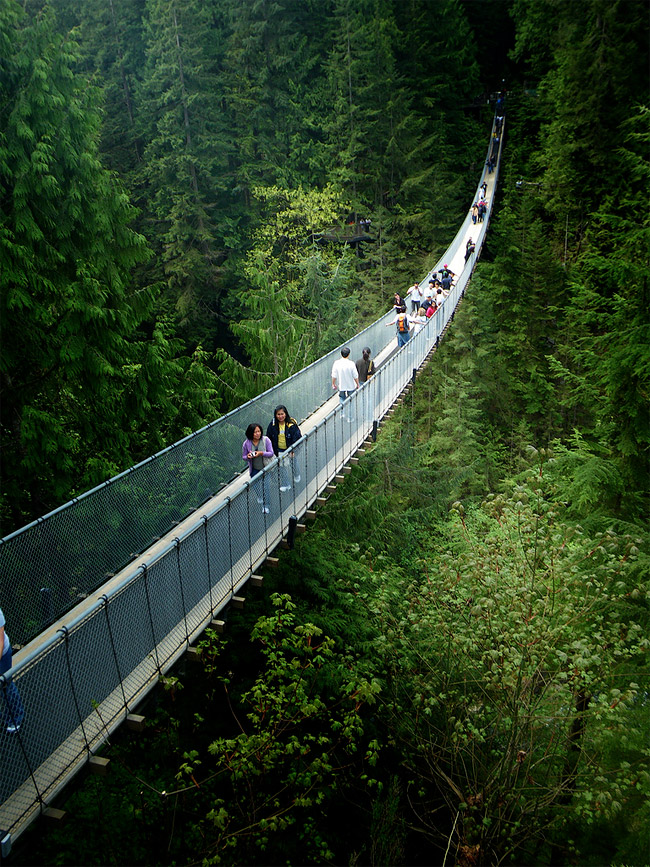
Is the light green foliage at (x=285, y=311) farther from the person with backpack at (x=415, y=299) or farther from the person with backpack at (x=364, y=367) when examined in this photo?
the person with backpack at (x=364, y=367)

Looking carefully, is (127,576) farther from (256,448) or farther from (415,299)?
(415,299)

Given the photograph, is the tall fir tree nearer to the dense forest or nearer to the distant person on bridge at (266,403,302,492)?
the dense forest

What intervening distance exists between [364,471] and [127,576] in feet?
27.0

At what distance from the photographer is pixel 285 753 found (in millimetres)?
7340

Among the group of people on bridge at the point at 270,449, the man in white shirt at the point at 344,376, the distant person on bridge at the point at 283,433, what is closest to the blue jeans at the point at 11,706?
the group of people on bridge at the point at 270,449

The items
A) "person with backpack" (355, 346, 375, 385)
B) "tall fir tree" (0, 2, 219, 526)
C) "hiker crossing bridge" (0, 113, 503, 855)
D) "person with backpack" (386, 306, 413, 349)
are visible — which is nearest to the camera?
"hiker crossing bridge" (0, 113, 503, 855)

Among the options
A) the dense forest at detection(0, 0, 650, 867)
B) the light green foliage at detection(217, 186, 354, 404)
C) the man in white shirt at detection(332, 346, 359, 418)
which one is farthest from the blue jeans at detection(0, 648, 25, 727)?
the light green foliage at detection(217, 186, 354, 404)

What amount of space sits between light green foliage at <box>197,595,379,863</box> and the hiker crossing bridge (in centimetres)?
134

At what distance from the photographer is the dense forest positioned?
23.4 ft

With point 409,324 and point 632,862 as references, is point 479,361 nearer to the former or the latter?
point 409,324

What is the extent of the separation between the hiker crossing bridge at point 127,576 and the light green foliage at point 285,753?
1.34 m

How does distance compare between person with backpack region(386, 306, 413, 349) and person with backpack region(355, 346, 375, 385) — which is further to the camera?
person with backpack region(386, 306, 413, 349)

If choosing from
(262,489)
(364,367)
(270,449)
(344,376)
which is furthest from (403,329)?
(262,489)

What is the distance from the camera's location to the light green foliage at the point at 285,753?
259 inches
